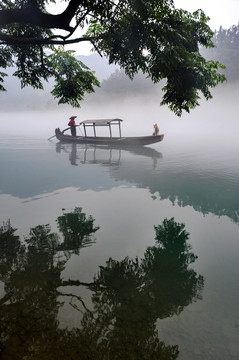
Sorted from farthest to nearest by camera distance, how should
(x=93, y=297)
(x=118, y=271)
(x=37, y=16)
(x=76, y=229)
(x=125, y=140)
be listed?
(x=125, y=140) < (x=76, y=229) < (x=37, y=16) < (x=118, y=271) < (x=93, y=297)

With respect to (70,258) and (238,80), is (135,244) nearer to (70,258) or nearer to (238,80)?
(70,258)

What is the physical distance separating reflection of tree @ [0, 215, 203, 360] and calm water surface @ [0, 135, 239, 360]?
0.06 ft

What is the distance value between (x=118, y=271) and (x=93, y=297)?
1098 mm

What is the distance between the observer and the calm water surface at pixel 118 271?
3.83m

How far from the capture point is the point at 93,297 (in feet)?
16.1

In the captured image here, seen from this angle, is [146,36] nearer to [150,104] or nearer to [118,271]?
[118,271]

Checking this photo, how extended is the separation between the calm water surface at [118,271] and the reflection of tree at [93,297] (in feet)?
0.06

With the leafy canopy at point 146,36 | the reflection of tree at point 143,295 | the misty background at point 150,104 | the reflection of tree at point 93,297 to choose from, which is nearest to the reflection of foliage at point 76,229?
the reflection of tree at point 93,297

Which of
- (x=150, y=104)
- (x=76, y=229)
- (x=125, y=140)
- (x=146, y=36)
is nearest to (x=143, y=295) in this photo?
(x=76, y=229)

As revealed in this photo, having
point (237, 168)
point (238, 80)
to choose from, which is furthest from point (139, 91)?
point (237, 168)

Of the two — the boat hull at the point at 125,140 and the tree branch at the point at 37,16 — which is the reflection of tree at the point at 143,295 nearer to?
the tree branch at the point at 37,16

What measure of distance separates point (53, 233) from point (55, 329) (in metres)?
3.91

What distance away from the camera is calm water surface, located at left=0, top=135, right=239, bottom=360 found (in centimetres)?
383

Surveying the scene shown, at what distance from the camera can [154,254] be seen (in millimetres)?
6855
